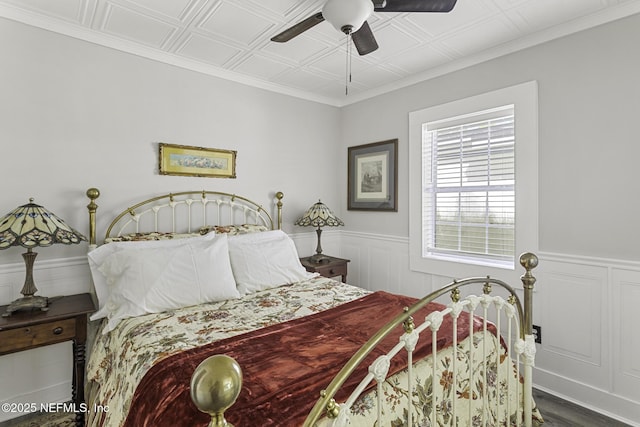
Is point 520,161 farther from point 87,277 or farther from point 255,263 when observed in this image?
point 87,277

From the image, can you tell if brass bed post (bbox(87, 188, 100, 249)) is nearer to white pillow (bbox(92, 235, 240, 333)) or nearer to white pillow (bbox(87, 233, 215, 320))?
white pillow (bbox(87, 233, 215, 320))

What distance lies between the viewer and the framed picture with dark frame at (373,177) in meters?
3.63

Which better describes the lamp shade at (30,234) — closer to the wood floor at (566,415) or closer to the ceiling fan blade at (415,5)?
the ceiling fan blade at (415,5)

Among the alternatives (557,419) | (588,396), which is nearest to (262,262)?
(557,419)

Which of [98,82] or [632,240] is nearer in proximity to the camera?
[632,240]

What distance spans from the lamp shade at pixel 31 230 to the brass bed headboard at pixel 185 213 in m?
0.40

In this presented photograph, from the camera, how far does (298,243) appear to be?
3830 mm

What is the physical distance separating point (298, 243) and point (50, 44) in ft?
8.90

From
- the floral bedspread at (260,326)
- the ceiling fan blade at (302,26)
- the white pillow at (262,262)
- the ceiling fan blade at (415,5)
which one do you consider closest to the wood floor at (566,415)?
the floral bedspread at (260,326)

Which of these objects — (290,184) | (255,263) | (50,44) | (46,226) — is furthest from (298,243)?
(50,44)

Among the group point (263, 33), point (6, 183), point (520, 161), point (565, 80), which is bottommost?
point (6, 183)

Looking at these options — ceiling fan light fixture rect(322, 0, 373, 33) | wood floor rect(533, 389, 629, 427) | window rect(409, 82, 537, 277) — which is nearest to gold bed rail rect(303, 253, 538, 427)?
wood floor rect(533, 389, 629, 427)

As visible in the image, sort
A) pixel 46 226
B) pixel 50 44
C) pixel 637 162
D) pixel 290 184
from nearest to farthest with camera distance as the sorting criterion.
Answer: pixel 46 226 < pixel 637 162 < pixel 50 44 < pixel 290 184

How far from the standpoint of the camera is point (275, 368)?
1.33m
